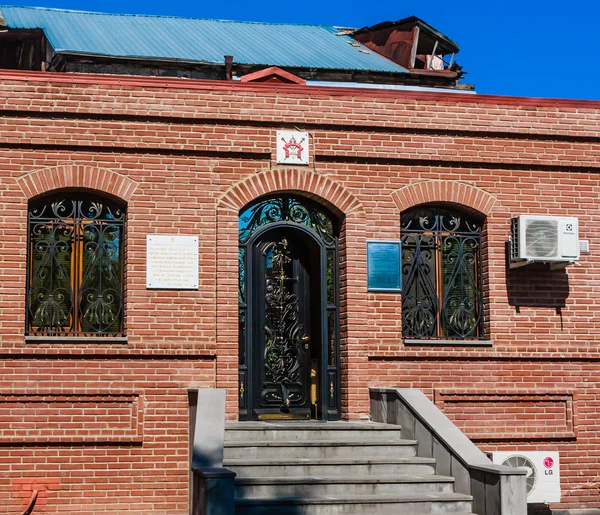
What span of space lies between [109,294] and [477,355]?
4.70m

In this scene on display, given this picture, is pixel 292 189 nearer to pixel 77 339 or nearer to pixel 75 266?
pixel 75 266

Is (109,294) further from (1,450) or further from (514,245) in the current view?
(514,245)

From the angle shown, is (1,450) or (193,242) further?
(193,242)

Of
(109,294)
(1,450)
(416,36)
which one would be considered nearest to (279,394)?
(109,294)

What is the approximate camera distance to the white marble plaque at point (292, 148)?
43.5ft

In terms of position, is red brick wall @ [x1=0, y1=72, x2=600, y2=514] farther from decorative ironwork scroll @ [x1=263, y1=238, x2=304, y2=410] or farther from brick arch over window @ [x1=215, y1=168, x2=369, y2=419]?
decorative ironwork scroll @ [x1=263, y1=238, x2=304, y2=410]

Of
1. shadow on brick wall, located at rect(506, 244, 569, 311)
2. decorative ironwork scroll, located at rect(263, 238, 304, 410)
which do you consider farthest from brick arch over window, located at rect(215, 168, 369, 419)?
shadow on brick wall, located at rect(506, 244, 569, 311)

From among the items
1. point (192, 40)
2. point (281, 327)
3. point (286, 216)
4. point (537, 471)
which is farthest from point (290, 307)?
point (192, 40)

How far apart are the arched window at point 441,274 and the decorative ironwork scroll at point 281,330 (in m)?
1.44

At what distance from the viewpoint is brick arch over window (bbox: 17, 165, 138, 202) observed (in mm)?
12508

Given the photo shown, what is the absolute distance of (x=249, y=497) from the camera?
1048cm

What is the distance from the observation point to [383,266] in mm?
13352

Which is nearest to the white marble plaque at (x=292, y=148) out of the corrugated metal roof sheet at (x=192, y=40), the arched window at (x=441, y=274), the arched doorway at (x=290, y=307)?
the arched doorway at (x=290, y=307)

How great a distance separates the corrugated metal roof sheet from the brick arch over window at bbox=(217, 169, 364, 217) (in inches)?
312
